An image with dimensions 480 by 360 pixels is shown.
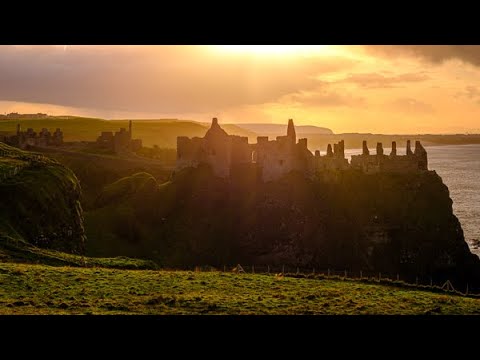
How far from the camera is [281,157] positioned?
7194cm

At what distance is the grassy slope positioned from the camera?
20.2 meters

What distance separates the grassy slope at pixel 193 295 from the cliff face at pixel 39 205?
39.0 feet

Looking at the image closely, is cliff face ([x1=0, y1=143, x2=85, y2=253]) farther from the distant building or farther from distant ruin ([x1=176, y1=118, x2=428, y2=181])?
the distant building

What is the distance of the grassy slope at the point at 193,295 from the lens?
20.2 meters

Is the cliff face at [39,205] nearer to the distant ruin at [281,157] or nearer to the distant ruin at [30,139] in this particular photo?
the distant ruin at [281,157]

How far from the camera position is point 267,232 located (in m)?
67.0

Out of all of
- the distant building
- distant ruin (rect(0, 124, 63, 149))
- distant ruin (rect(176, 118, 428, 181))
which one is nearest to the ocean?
distant ruin (rect(176, 118, 428, 181))

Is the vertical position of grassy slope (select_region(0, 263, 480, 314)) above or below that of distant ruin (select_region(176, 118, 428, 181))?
below

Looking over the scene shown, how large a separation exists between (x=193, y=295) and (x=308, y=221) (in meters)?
45.9

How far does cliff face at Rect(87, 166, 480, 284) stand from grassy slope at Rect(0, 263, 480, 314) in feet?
118

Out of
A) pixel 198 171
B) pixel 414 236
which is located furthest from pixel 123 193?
pixel 414 236

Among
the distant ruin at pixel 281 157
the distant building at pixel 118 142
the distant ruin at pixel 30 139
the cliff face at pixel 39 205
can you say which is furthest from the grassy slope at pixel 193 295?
the distant ruin at pixel 30 139
